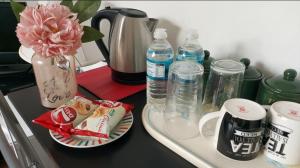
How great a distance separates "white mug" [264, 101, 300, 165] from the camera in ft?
1.59

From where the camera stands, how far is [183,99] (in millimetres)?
687

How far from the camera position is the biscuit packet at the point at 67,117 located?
59 cm

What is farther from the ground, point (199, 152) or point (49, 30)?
point (49, 30)

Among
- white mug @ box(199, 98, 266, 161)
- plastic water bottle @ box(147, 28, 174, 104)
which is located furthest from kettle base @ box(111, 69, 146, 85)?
white mug @ box(199, 98, 266, 161)

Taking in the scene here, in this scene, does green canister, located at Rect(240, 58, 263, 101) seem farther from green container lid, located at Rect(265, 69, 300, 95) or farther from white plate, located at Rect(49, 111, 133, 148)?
white plate, located at Rect(49, 111, 133, 148)

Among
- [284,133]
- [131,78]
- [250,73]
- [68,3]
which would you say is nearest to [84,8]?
[68,3]

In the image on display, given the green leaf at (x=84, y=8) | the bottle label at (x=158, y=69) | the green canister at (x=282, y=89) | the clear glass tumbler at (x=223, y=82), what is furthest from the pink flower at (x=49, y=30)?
the green canister at (x=282, y=89)

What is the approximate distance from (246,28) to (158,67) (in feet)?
0.97

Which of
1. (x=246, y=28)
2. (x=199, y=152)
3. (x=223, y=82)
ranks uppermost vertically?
(x=246, y=28)

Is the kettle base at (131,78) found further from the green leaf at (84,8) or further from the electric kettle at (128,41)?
the green leaf at (84,8)

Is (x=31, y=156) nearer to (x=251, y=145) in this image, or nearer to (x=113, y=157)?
(x=113, y=157)

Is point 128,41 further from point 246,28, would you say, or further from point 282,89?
point 282,89

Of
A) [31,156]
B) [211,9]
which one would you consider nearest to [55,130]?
[31,156]

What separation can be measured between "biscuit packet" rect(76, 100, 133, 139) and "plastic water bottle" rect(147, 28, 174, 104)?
116 mm
